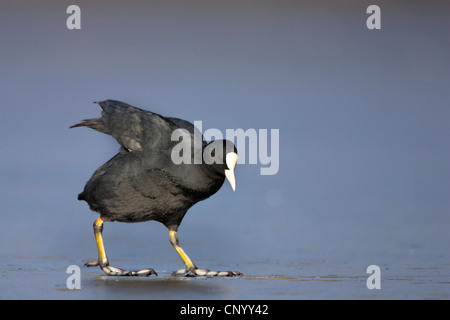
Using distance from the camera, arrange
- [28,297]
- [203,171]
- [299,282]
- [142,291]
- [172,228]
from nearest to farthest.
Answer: [28,297] < [142,291] < [299,282] < [203,171] < [172,228]

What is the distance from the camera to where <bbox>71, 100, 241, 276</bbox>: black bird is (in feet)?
26.7

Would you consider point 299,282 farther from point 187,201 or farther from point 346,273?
point 187,201

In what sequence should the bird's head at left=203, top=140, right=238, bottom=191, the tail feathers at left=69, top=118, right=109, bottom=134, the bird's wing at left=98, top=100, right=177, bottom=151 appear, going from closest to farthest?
the bird's head at left=203, top=140, right=238, bottom=191
the bird's wing at left=98, top=100, right=177, bottom=151
the tail feathers at left=69, top=118, right=109, bottom=134

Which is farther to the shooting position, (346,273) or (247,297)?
(346,273)

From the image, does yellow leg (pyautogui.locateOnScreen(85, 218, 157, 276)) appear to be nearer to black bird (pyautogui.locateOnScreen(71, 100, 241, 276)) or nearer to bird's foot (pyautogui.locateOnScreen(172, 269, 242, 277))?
black bird (pyautogui.locateOnScreen(71, 100, 241, 276))

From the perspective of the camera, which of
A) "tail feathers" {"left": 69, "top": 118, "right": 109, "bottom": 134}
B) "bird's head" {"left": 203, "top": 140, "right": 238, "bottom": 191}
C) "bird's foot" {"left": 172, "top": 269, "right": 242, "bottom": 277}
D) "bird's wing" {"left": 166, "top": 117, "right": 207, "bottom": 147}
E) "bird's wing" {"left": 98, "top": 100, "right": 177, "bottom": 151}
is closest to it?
"bird's head" {"left": 203, "top": 140, "right": 238, "bottom": 191}

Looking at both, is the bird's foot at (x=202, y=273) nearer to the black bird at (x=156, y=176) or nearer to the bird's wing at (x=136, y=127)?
Result: the black bird at (x=156, y=176)

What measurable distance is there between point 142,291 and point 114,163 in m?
2.22

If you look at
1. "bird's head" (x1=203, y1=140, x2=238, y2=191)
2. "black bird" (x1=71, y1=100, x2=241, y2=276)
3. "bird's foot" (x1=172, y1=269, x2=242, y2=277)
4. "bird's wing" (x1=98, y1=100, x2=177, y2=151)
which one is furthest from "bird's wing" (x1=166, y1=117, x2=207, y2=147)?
"bird's foot" (x1=172, y1=269, x2=242, y2=277)

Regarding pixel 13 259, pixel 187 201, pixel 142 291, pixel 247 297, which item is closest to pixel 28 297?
pixel 142 291

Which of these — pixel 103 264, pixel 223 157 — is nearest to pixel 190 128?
pixel 223 157

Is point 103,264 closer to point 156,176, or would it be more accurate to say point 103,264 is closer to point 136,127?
point 156,176

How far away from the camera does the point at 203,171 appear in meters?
8.16

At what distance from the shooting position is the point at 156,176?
8.23 m
